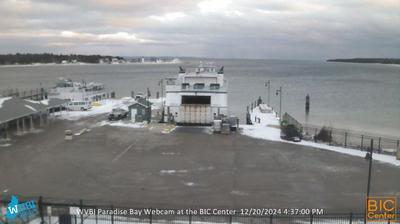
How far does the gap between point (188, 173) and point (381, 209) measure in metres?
9.17

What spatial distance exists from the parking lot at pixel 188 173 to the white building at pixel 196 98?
19.4 ft

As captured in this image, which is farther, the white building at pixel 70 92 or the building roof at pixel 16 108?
the white building at pixel 70 92

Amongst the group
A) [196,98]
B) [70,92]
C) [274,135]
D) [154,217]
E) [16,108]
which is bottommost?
[154,217]

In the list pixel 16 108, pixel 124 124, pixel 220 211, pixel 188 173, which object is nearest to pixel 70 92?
pixel 124 124

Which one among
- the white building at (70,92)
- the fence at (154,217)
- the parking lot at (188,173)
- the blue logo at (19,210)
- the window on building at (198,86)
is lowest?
the parking lot at (188,173)

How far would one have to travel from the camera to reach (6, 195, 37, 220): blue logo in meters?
12.8

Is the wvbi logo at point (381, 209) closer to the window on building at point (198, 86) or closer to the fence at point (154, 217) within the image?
the fence at point (154, 217)

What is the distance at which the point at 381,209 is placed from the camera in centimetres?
1510

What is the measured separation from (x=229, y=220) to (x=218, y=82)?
28.2 m

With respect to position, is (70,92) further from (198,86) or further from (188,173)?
(188,173)

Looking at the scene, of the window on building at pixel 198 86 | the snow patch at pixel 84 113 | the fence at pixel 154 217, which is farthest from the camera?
the snow patch at pixel 84 113

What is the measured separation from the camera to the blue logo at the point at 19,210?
12.8m

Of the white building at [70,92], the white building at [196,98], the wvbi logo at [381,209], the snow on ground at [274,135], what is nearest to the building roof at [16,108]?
the white building at [196,98]

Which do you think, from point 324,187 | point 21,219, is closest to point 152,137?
point 324,187
